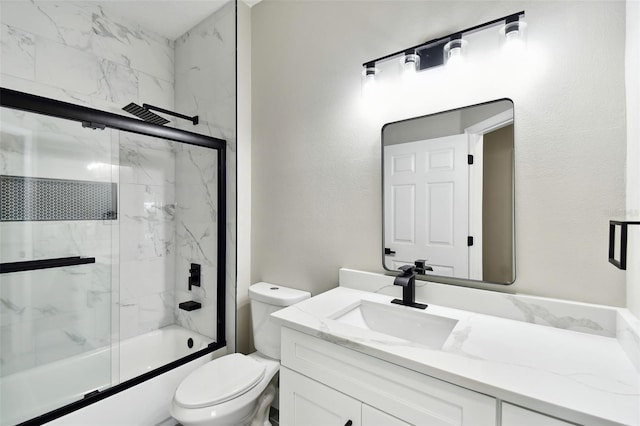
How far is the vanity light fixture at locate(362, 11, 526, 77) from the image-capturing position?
1082mm

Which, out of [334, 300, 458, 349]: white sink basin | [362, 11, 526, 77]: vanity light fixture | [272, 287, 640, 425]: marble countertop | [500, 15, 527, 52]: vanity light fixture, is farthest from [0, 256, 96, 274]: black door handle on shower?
[500, 15, 527, 52]: vanity light fixture

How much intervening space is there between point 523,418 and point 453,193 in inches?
31.8

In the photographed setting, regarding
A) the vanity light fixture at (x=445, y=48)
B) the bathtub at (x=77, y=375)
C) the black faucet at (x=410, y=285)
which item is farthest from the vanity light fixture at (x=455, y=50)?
the bathtub at (x=77, y=375)

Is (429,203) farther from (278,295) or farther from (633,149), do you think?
(278,295)

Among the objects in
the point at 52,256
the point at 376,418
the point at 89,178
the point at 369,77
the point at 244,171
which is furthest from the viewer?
the point at 244,171

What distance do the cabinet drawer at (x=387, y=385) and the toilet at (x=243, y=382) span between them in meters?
0.41

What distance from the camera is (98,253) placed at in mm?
1896

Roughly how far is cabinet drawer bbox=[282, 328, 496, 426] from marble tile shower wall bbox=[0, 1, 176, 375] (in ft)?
4.87

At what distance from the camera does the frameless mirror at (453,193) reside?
3.76 ft

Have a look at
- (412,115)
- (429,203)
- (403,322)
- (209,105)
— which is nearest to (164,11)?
(209,105)

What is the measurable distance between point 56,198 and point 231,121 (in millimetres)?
1121

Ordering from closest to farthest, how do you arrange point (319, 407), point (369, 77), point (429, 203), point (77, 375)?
point (319, 407)
point (429, 203)
point (369, 77)
point (77, 375)

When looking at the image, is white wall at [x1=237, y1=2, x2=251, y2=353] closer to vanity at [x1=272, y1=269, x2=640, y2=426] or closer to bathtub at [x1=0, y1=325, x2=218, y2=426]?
bathtub at [x1=0, y1=325, x2=218, y2=426]

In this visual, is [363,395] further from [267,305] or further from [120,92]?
[120,92]
